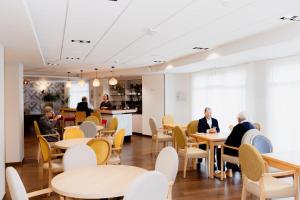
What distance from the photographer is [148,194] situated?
209 centimetres

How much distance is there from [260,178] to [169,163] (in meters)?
1.06

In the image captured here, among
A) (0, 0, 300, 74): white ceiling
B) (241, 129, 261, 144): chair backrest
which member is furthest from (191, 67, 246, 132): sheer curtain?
(241, 129, 261, 144): chair backrest

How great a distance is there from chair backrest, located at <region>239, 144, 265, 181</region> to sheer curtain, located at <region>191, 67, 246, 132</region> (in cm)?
408

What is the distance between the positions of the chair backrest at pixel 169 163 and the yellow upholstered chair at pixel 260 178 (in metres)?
0.94

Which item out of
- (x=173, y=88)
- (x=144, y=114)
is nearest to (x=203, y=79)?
(x=173, y=88)

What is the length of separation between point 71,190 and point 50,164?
202 cm

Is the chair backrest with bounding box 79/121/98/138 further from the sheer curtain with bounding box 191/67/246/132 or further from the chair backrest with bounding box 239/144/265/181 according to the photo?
the sheer curtain with bounding box 191/67/246/132

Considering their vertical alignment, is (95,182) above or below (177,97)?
below

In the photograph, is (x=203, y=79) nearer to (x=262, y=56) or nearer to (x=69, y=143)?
(x=262, y=56)

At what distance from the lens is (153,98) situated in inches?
416

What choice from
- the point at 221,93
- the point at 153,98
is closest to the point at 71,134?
the point at 221,93

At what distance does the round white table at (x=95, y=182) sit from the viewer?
93.9 inches

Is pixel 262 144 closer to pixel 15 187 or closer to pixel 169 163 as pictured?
pixel 169 163

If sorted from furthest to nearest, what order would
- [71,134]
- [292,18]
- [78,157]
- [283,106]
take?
[283,106] → [71,134] → [292,18] → [78,157]
